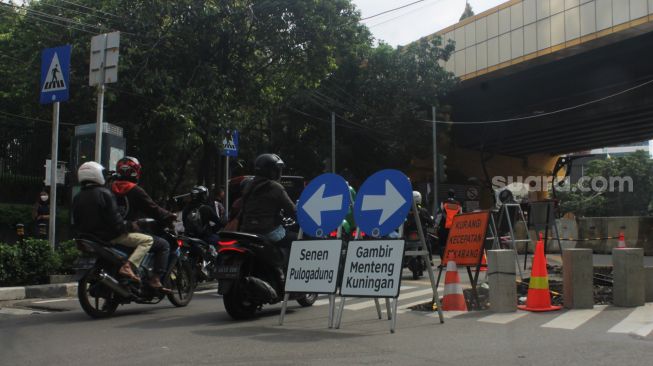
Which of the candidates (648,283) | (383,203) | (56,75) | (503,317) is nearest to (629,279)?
(648,283)

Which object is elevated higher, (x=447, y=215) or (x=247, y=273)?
(x=447, y=215)

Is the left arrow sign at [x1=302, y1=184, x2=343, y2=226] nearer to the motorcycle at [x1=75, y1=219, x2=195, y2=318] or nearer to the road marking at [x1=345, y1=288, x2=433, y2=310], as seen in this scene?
the road marking at [x1=345, y1=288, x2=433, y2=310]

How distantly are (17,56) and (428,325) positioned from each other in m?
20.5

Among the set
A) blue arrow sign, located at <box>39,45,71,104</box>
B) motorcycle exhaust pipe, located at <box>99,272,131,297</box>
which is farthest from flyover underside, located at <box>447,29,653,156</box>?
motorcycle exhaust pipe, located at <box>99,272,131,297</box>

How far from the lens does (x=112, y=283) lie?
22.4ft

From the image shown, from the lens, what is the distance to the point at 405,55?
3644 centimetres

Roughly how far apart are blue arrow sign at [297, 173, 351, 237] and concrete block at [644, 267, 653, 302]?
419 cm

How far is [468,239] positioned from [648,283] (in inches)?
90.4

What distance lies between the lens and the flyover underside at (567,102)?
31.8 m

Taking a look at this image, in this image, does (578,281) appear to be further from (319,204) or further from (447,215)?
(447,215)

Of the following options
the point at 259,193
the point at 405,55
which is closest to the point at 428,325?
the point at 259,193

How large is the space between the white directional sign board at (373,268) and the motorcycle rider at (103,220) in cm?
241

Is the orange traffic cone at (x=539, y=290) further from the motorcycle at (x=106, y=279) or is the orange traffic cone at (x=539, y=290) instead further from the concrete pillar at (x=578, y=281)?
the motorcycle at (x=106, y=279)

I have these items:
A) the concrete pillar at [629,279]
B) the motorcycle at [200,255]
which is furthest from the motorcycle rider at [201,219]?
the concrete pillar at [629,279]
